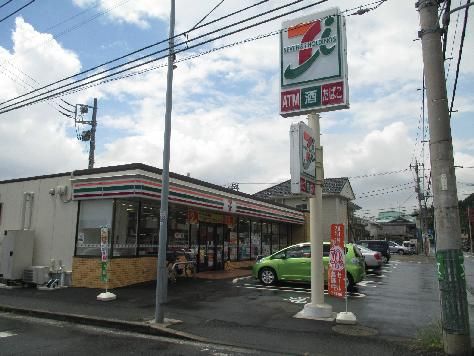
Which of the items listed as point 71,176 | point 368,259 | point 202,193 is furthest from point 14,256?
point 368,259

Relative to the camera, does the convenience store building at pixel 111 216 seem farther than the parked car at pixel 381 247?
No

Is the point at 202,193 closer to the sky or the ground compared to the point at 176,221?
closer to the sky

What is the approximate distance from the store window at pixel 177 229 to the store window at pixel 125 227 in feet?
6.67

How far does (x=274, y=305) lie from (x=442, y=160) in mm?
6318

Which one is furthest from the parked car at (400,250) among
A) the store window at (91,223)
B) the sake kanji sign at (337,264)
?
the sake kanji sign at (337,264)

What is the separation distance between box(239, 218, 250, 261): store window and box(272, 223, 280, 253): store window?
3894 mm

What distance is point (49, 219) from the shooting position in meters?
16.0

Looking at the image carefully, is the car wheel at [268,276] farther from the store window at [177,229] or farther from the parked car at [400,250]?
the parked car at [400,250]

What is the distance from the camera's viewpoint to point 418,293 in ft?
46.2

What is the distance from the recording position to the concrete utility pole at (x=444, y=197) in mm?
6391

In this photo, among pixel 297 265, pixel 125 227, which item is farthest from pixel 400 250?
pixel 125 227

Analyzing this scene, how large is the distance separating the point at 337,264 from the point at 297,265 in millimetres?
5400

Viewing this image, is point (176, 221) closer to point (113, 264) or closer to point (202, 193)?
point (202, 193)

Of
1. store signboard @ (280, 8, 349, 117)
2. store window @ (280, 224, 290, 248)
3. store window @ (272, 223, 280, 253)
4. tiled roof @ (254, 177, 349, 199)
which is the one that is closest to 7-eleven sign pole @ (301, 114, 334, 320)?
store signboard @ (280, 8, 349, 117)
